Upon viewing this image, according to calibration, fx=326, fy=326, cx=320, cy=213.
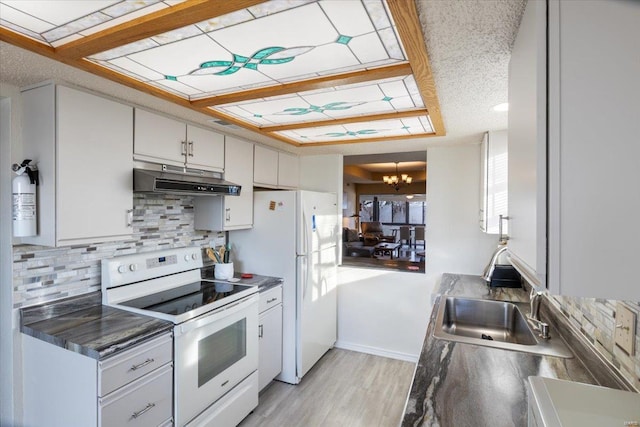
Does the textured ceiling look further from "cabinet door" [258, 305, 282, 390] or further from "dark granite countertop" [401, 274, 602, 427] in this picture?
"cabinet door" [258, 305, 282, 390]

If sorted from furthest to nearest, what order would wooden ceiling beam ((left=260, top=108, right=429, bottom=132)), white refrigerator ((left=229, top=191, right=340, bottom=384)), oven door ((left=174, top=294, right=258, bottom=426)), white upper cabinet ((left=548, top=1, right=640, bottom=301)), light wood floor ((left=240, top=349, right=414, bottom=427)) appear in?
white refrigerator ((left=229, top=191, right=340, bottom=384)) → light wood floor ((left=240, top=349, right=414, bottom=427)) → wooden ceiling beam ((left=260, top=108, right=429, bottom=132)) → oven door ((left=174, top=294, right=258, bottom=426)) → white upper cabinet ((left=548, top=1, right=640, bottom=301))

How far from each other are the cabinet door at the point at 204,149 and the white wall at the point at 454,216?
1.96 m

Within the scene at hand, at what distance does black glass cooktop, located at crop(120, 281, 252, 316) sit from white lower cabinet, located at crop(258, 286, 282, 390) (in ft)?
1.04

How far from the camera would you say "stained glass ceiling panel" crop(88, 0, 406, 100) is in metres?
1.02

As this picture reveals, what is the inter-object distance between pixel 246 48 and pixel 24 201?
1311 mm

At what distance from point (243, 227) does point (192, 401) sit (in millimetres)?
1339

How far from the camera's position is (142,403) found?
1561mm

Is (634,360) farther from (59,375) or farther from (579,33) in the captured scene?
(59,375)

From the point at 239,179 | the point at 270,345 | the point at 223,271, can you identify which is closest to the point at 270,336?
the point at 270,345

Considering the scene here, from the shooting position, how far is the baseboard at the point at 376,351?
3.22 meters

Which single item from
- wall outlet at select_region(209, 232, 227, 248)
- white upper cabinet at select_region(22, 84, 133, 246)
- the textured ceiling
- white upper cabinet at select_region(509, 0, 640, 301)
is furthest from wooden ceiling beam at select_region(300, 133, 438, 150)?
white upper cabinet at select_region(509, 0, 640, 301)

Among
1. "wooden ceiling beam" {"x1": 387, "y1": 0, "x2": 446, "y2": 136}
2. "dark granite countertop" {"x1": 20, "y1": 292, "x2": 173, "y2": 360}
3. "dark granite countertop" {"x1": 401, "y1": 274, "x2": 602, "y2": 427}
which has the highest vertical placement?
"wooden ceiling beam" {"x1": 387, "y1": 0, "x2": 446, "y2": 136}

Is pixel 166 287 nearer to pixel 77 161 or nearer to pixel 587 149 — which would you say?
pixel 77 161

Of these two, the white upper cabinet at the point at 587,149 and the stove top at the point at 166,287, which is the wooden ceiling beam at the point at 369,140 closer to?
the stove top at the point at 166,287
